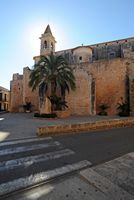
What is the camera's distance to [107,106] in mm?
21797

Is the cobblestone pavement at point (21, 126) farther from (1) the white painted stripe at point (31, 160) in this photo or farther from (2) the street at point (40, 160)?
(1) the white painted stripe at point (31, 160)

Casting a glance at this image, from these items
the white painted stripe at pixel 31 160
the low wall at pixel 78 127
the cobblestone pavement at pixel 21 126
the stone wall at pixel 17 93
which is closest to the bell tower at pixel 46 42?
the stone wall at pixel 17 93

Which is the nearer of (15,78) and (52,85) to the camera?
(52,85)

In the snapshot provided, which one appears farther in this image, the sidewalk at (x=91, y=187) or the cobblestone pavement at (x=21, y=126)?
the cobblestone pavement at (x=21, y=126)

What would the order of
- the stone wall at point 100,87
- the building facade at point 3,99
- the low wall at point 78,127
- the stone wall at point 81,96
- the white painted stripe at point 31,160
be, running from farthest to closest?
the building facade at point 3,99 < the stone wall at point 100,87 < the stone wall at point 81,96 < the low wall at point 78,127 < the white painted stripe at point 31,160

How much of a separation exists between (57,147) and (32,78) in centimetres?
1254

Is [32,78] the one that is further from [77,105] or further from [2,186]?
[2,186]

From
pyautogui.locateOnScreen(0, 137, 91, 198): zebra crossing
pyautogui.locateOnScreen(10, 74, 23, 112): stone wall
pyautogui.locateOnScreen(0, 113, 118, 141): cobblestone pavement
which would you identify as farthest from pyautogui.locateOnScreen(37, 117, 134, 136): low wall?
pyautogui.locateOnScreen(10, 74, 23, 112): stone wall

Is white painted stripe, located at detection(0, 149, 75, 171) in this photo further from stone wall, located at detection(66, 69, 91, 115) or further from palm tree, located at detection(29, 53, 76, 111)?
stone wall, located at detection(66, 69, 91, 115)

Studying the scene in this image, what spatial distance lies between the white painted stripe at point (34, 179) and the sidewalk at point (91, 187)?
0.18 m

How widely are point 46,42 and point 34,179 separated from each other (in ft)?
119

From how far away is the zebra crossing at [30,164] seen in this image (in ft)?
9.88

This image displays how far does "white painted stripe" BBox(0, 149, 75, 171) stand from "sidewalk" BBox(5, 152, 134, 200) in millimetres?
1128

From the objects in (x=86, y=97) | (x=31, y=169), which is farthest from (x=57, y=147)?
(x=86, y=97)
